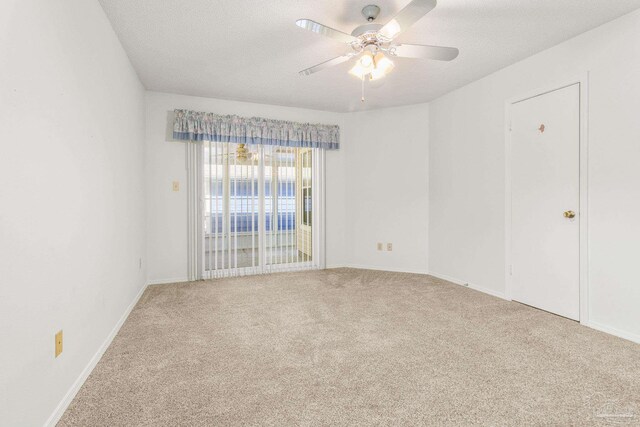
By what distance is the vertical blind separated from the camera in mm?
4250

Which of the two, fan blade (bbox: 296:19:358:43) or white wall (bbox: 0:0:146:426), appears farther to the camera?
fan blade (bbox: 296:19:358:43)

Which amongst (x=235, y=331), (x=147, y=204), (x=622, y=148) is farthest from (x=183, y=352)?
(x=622, y=148)

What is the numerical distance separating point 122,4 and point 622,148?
3833mm

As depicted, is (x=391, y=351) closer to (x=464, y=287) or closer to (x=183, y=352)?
(x=183, y=352)

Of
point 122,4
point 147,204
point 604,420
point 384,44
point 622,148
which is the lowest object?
point 604,420

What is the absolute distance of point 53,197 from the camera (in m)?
1.52

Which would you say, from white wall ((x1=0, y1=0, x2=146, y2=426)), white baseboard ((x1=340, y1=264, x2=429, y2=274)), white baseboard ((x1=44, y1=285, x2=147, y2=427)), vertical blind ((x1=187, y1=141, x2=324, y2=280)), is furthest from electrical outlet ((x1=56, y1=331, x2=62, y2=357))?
white baseboard ((x1=340, y1=264, x2=429, y2=274))

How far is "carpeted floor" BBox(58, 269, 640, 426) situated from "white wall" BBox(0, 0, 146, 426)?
0.36 meters

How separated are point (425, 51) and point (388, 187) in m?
2.59

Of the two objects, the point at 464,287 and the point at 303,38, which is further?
the point at 464,287

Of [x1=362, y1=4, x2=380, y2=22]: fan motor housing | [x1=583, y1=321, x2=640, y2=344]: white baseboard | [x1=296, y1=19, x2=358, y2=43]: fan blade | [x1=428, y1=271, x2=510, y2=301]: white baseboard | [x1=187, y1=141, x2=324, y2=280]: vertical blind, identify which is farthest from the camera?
[x1=187, y1=141, x2=324, y2=280]: vertical blind

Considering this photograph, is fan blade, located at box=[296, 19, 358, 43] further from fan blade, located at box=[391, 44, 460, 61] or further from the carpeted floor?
the carpeted floor

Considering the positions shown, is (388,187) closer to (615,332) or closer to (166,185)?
(615,332)

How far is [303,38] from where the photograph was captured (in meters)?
2.72
